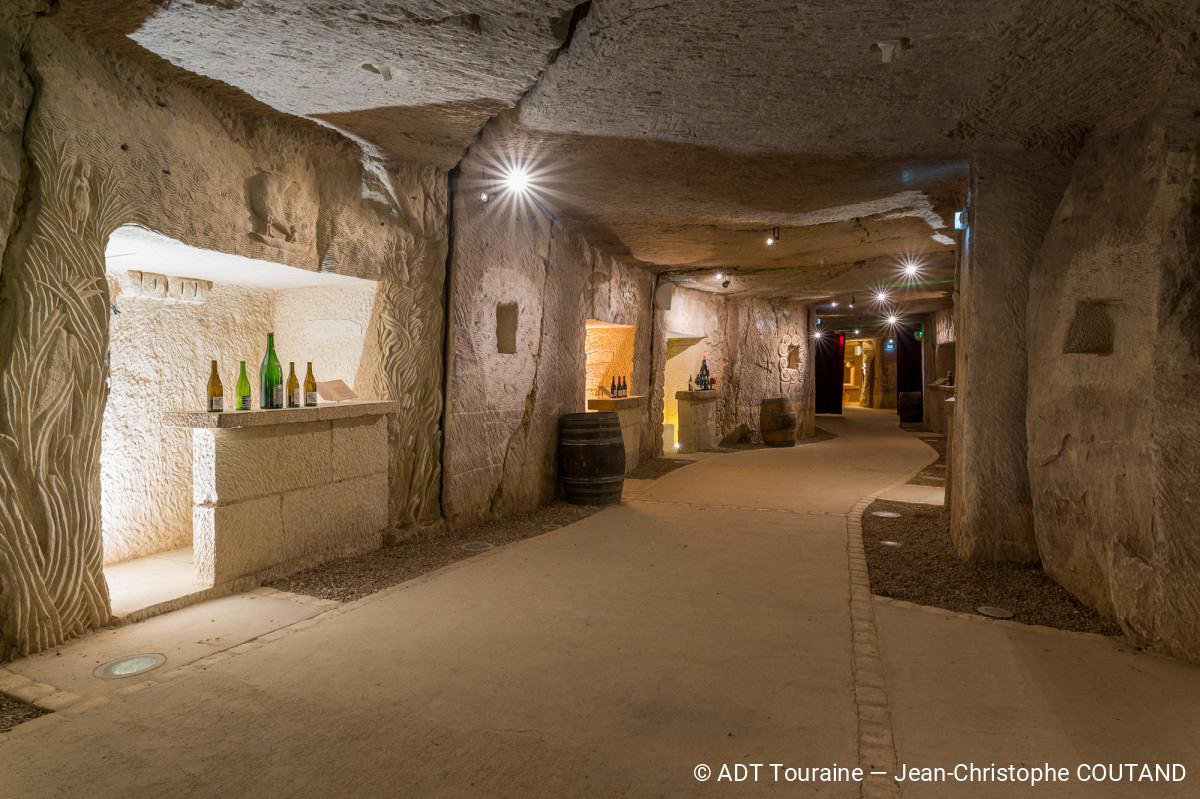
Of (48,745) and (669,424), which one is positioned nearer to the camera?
(48,745)

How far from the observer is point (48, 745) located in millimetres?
2086

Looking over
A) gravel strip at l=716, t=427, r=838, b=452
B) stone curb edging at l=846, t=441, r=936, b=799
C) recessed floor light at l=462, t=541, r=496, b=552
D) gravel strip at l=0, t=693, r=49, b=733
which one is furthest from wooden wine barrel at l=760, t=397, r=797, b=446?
gravel strip at l=0, t=693, r=49, b=733

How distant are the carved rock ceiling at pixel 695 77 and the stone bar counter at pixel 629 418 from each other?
3061mm

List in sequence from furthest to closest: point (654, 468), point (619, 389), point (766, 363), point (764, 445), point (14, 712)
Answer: point (766, 363) < point (764, 445) < point (619, 389) < point (654, 468) < point (14, 712)

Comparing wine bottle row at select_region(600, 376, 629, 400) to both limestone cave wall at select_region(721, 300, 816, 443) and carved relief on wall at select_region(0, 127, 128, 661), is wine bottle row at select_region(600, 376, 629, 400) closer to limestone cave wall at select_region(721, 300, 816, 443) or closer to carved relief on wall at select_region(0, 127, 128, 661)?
limestone cave wall at select_region(721, 300, 816, 443)

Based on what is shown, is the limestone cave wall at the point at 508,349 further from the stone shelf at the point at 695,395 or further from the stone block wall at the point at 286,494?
the stone shelf at the point at 695,395

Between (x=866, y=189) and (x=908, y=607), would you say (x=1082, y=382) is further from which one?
(x=866, y=189)

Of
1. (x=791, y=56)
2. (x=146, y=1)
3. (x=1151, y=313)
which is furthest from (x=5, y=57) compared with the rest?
(x=1151, y=313)

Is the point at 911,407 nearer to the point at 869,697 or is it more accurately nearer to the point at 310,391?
the point at 869,697

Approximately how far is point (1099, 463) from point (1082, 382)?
472mm

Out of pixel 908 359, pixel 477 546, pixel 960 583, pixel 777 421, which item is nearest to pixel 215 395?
pixel 477 546

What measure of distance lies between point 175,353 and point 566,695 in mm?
3605

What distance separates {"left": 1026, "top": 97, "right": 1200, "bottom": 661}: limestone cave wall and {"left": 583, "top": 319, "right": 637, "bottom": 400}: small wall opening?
5.19 meters

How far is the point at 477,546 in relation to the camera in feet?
15.4
